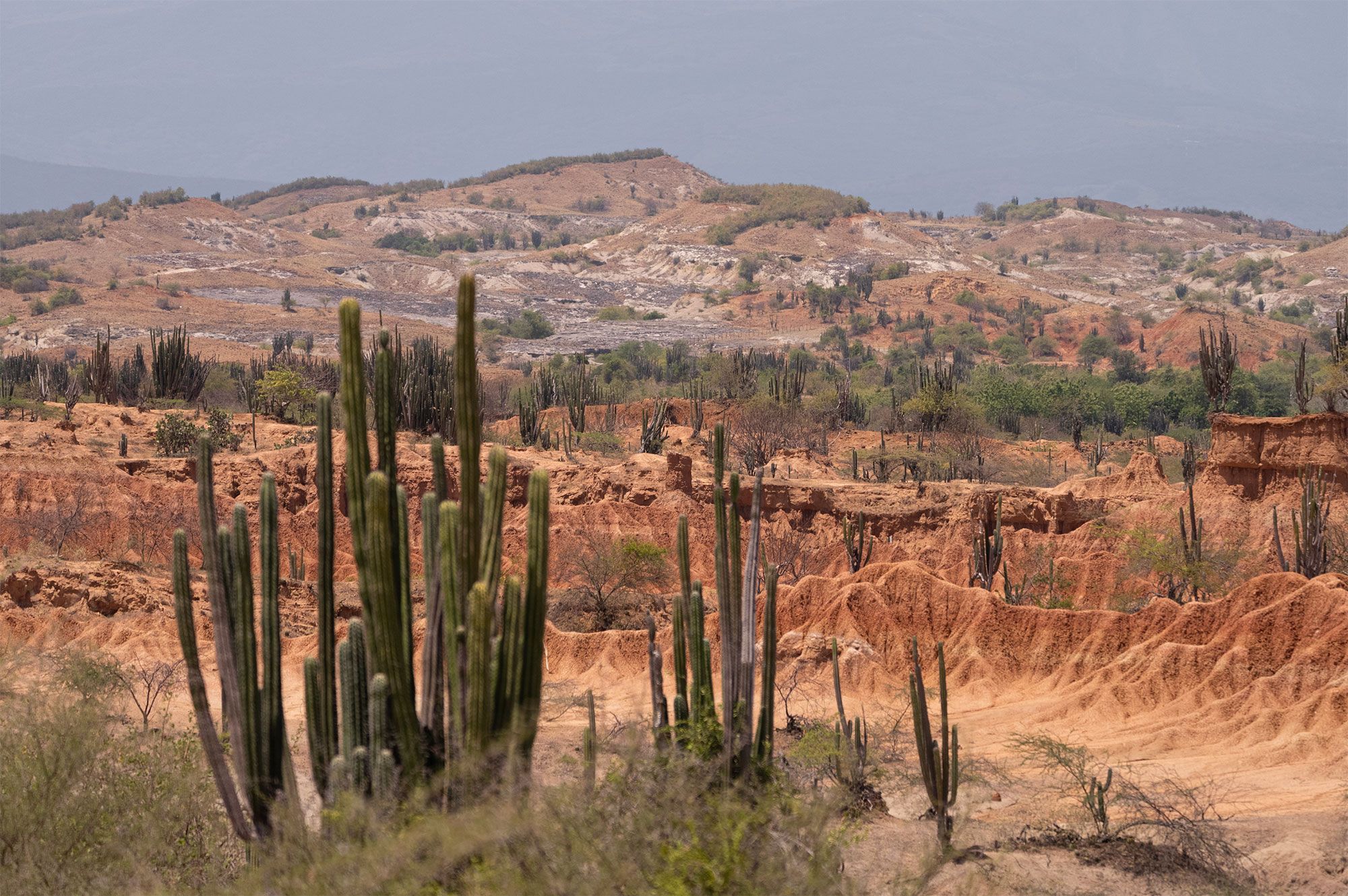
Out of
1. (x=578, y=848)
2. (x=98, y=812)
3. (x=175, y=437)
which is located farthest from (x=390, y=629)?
(x=175, y=437)

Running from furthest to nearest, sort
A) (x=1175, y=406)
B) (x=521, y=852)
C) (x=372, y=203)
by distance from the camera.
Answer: (x=372, y=203) → (x=1175, y=406) → (x=521, y=852)

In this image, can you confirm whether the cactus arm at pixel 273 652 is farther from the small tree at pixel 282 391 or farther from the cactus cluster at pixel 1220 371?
the small tree at pixel 282 391

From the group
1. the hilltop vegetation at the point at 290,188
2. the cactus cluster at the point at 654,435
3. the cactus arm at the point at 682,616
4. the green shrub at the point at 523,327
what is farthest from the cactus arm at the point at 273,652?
the hilltop vegetation at the point at 290,188

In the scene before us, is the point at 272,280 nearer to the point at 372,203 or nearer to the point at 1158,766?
the point at 372,203

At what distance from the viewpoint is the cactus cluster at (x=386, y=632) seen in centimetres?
920

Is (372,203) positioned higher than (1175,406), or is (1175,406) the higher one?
(372,203)

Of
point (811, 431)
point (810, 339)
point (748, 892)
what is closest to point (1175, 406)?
A: point (811, 431)

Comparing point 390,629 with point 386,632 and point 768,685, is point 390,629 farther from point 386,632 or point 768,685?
point 768,685

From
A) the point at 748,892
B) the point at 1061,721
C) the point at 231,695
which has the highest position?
the point at 231,695

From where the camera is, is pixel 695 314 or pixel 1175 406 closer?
pixel 1175 406

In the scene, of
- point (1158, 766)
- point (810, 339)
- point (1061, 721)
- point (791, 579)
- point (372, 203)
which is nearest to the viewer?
point (1158, 766)

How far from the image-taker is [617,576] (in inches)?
1111

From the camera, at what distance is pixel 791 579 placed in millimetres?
30844

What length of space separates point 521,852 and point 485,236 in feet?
435
